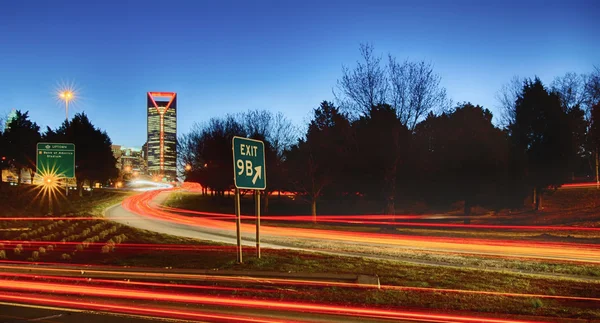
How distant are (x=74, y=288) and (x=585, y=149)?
4818 centimetres

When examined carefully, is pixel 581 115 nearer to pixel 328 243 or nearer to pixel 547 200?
pixel 547 200

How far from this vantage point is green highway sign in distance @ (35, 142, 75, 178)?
25875 millimetres

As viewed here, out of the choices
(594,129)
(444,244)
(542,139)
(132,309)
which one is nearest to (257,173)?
(132,309)

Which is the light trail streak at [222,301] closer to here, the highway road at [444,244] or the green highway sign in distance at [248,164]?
the green highway sign in distance at [248,164]

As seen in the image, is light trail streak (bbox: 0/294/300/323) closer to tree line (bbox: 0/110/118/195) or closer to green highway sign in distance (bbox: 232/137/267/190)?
green highway sign in distance (bbox: 232/137/267/190)

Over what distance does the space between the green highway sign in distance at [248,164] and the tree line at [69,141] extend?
40557mm

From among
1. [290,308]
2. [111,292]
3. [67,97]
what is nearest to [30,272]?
[111,292]

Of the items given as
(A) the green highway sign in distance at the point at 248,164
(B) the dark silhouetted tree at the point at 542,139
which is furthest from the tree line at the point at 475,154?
(A) the green highway sign in distance at the point at 248,164

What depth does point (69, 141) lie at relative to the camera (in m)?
48.5

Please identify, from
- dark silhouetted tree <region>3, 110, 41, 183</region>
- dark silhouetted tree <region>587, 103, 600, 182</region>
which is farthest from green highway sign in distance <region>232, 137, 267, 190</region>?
dark silhouetted tree <region>3, 110, 41, 183</region>

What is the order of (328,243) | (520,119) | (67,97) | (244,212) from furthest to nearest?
(244,212) → (520,119) → (67,97) → (328,243)

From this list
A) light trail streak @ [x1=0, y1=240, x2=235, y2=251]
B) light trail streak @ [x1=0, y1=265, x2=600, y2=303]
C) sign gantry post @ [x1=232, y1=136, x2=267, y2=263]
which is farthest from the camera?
light trail streak @ [x1=0, y1=240, x2=235, y2=251]

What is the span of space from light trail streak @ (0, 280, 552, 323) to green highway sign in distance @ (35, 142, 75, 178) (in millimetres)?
16214

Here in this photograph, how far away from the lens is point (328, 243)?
21.3 meters
